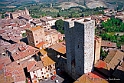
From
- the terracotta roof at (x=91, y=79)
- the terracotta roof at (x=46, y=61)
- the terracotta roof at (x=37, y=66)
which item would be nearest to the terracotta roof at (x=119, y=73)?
the terracotta roof at (x=91, y=79)

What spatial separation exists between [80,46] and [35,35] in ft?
66.9

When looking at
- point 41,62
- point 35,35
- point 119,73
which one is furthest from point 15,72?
point 119,73

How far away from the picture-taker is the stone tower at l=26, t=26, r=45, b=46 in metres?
47.2

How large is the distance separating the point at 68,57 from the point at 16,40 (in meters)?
26.5

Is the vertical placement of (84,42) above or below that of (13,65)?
above

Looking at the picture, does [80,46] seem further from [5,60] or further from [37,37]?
[5,60]

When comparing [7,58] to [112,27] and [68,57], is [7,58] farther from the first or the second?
[112,27]

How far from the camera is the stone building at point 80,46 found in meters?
29.5

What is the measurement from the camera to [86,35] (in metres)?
29.5

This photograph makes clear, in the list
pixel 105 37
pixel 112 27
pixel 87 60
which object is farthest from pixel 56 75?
pixel 112 27

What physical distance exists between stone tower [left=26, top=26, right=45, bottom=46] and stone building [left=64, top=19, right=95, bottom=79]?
15.6 m

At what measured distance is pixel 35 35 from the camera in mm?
47594

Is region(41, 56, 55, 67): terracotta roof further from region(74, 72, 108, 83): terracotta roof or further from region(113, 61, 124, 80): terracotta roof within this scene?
region(113, 61, 124, 80): terracotta roof

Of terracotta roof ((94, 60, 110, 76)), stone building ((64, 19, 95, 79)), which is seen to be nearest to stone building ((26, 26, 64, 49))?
stone building ((64, 19, 95, 79))
